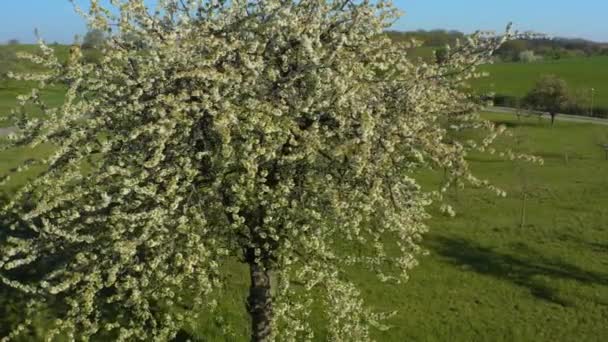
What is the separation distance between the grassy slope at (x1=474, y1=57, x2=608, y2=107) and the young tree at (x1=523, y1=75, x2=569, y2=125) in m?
19.9

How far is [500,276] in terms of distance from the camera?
22.7m

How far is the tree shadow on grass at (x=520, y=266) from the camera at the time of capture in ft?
71.7

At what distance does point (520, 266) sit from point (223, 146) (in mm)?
17064

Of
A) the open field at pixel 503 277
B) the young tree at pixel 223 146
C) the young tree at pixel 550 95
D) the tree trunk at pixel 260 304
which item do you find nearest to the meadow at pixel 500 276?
the open field at pixel 503 277

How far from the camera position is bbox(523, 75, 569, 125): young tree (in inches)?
2725

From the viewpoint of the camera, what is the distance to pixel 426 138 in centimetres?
1068

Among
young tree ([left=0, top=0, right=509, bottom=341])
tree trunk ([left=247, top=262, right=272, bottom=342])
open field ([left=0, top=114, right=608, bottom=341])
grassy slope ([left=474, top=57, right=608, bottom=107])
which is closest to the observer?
young tree ([left=0, top=0, right=509, bottom=341])

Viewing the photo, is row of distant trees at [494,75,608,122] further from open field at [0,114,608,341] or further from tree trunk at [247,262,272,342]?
tree trunk at [247,262,272,342]

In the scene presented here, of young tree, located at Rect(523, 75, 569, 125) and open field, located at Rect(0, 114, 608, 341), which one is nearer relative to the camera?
open field, located at Rect(0, 114, 608, 341)

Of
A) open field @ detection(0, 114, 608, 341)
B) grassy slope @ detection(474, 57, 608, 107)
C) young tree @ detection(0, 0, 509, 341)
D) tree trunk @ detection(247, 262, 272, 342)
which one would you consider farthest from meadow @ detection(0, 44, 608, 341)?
grassy slope @ detection(474, 57, 608, 107)

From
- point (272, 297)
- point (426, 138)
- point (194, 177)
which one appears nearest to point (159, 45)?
point (194, 177)

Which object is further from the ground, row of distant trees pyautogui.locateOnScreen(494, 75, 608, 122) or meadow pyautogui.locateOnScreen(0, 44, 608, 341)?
row of distant trees pyautogui.locateOnScreen(494, 75, 608, 122)

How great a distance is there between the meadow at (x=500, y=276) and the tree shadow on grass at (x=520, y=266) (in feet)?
0.12

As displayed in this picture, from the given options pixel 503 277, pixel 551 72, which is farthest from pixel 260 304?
pixel 551 72
